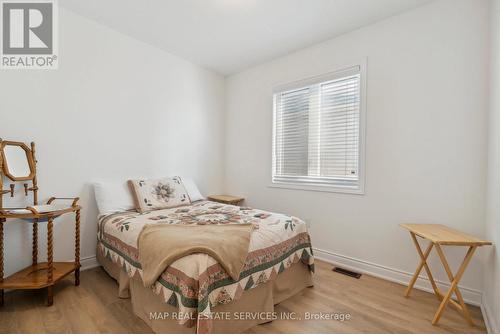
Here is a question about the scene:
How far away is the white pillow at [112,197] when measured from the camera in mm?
2418

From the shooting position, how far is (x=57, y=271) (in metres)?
2.00

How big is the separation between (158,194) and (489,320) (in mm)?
3006

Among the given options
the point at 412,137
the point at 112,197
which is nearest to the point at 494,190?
the point at 412,137

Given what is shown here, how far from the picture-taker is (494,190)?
1594 millimetres

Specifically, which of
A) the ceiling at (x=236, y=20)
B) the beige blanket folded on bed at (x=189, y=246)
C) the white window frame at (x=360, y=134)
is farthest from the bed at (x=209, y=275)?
the ceiling at (x=236, y=20)

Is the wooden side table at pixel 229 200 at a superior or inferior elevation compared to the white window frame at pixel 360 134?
inferior

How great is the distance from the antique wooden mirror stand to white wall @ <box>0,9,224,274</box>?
11 cm

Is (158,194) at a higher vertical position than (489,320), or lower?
higher

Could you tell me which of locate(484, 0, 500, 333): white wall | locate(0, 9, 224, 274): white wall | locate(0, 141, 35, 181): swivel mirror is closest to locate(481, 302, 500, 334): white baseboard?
locate(484, 0, 500, 333): white wall

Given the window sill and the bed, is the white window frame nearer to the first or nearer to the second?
the window sill

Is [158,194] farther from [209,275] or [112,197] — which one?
[209,275]

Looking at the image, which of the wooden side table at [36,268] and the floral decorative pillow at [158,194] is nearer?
the wooden side table at [36,268]

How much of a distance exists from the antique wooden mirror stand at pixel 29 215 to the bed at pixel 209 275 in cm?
40

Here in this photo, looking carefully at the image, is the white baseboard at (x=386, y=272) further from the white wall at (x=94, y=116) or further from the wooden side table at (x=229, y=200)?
the white wall at (x=94, y=116)
